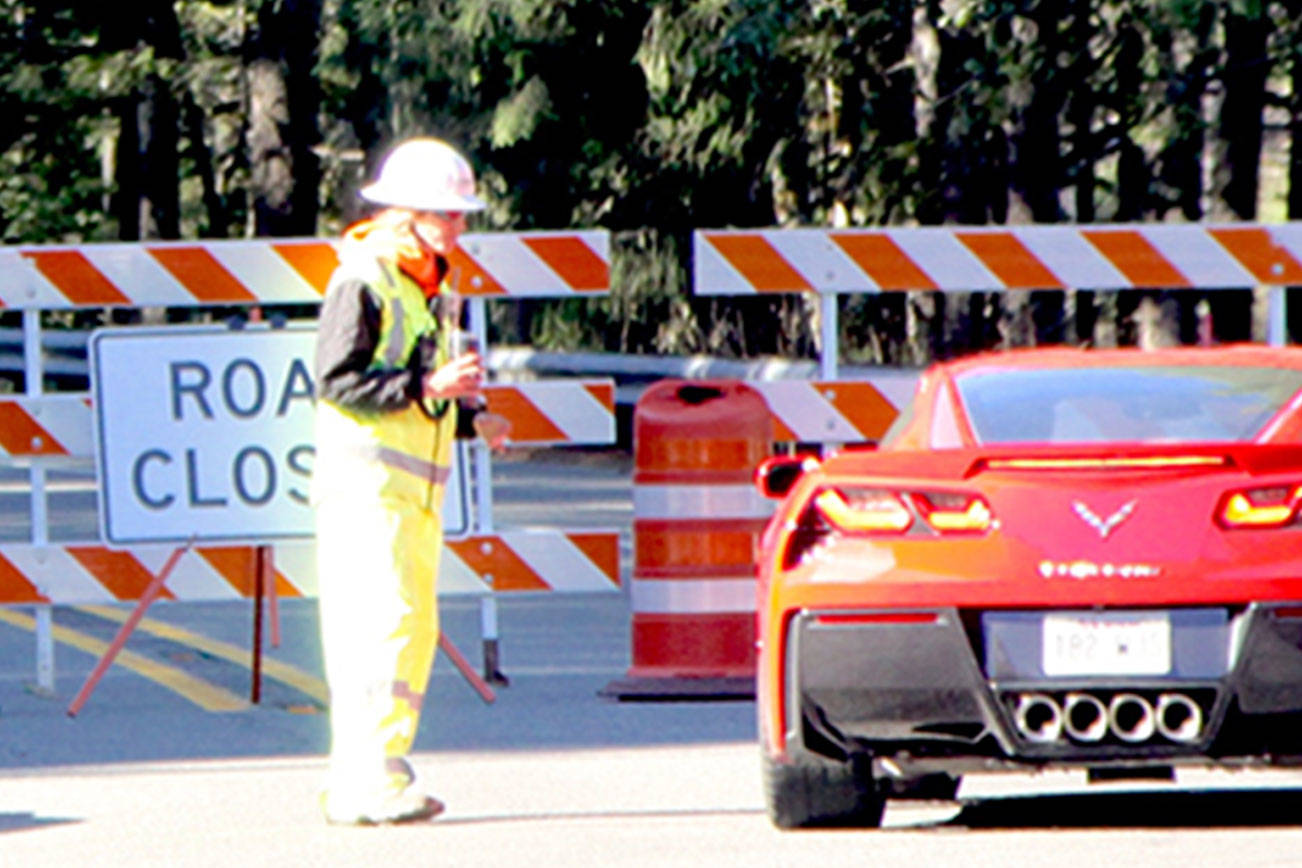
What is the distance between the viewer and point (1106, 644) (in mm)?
7746

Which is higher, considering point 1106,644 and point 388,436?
point 388,436

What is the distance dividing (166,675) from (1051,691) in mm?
5702

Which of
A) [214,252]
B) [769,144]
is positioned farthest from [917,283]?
[769,144]

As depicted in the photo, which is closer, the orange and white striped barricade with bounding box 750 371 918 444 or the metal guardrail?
the orange and white striped barricade with bounding box 750 371 918 444

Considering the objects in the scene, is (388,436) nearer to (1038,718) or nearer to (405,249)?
(405,249)

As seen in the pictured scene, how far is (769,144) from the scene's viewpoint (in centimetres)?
3030

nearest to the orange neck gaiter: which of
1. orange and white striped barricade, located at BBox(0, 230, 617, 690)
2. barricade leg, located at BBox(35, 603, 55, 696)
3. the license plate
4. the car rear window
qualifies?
the car rear window

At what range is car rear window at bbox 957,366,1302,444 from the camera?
8297 mm

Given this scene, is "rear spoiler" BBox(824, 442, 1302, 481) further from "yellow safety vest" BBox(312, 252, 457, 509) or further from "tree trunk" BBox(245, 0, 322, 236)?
"tree trunk" BBox(245, 0, 322, 236)

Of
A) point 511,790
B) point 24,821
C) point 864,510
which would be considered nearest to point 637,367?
point 511,790

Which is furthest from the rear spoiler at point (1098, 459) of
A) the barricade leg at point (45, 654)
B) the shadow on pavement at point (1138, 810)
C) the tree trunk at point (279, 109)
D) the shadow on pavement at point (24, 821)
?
the tree trunk at point (279, 109)

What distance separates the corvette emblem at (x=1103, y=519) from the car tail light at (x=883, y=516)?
0.68ft

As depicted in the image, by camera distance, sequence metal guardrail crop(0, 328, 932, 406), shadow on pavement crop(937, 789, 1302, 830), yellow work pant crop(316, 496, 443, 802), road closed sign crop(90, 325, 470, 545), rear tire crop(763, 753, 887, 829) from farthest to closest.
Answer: metal guardrail crop(0, 328, 932, 406), road closed sign crop(90, 325, 470, 545), yellow work pant crop(316, 496, 443, 802), shadow on pavement crop(937, 789, 1302, 830), rear tire crop(763, 753, 887, 829)

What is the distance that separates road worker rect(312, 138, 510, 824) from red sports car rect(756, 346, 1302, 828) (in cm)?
108
